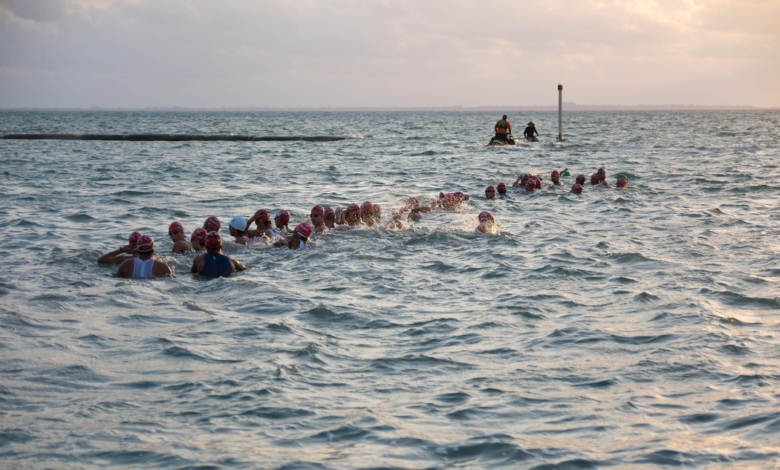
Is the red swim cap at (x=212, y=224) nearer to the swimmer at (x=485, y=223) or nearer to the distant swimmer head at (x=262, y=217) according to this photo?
the distant swimmer head at (x=262, y=217)

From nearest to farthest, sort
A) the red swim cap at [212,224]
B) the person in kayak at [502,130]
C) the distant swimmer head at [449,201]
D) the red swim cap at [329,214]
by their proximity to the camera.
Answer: the red swim cap at [212,224], the red swim cap at [329,214], the distant swimmer head at [449,201], the person in kayak at [502,130]

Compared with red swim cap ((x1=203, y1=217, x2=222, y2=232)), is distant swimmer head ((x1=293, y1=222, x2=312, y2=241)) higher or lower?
lower

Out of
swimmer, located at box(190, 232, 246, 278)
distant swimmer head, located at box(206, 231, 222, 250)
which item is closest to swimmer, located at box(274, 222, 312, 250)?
swimmer, located at box(190, 232, 246, 278)

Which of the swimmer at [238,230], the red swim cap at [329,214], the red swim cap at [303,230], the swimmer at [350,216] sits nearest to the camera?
the red swim cap at [303,230]

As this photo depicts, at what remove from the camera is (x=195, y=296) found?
10.6 metres

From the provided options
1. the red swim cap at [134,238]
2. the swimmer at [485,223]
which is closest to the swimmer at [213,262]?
the red swim cap at [134,238]

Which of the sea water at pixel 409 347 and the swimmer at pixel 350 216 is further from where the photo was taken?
the swimmer at pixel 350 216

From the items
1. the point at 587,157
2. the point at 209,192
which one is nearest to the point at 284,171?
the point at 209,192

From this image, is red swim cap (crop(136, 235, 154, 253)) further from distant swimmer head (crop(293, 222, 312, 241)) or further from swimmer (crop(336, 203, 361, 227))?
swimmer (crop(336, 203, 361, 227))

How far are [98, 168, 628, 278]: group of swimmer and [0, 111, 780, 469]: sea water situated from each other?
10.9 inches

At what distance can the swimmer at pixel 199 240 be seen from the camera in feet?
43.0

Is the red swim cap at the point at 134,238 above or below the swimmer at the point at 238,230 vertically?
above

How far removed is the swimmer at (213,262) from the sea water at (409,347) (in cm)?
24

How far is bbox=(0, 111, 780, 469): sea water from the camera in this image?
598cm
